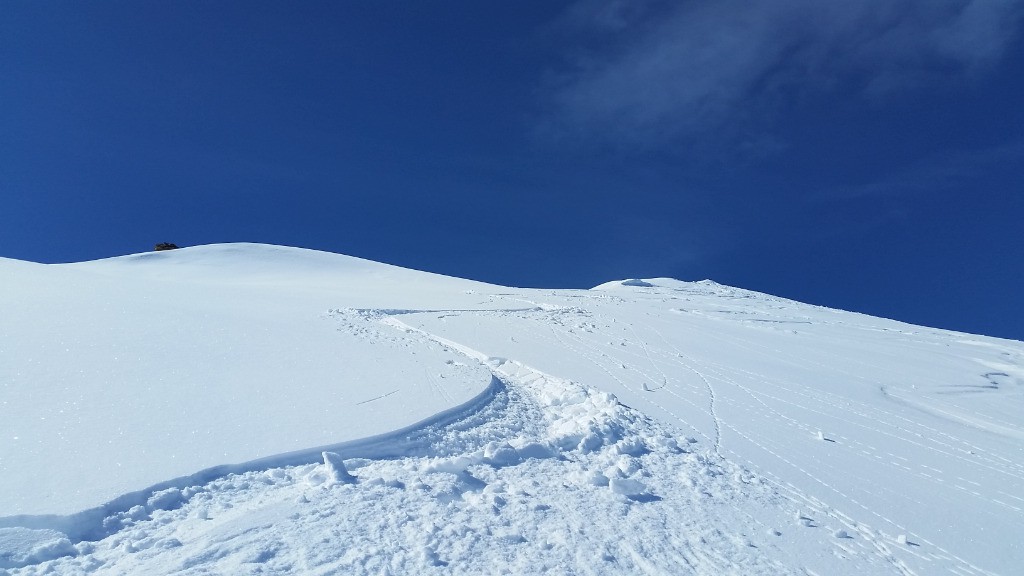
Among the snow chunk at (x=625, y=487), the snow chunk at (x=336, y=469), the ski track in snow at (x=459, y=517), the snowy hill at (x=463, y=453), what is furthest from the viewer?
the snow chunk at (x=625, y=487)

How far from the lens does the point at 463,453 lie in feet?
21.2

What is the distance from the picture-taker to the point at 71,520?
14.6 ft

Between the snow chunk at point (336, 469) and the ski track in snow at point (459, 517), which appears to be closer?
the ski track in snow at point (459, 517)

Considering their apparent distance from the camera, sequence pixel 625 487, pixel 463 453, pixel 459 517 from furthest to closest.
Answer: pixel 463 453
pixel 625 487
pixel 459 517

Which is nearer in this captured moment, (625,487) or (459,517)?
(459,517)

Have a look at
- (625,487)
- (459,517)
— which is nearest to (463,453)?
A: (459,517)

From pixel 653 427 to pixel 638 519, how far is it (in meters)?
2.70

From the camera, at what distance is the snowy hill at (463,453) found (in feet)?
15.1

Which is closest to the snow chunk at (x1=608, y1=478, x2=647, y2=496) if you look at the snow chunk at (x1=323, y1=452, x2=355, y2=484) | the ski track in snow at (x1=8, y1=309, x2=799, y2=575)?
the ski track in snow at (x1=8, y1=309, x2=799, y2=575)

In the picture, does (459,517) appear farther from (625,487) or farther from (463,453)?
(625,487)

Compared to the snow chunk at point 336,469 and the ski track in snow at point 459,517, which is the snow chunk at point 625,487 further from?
the snow chunk at point 336,469

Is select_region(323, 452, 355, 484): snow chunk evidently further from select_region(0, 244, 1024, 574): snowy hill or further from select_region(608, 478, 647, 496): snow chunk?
select_region(608, 478, 647, 496): snow chunk

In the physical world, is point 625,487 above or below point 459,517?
below

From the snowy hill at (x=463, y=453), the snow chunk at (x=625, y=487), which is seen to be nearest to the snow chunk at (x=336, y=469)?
the snowy hill at (x=463, y=453)
